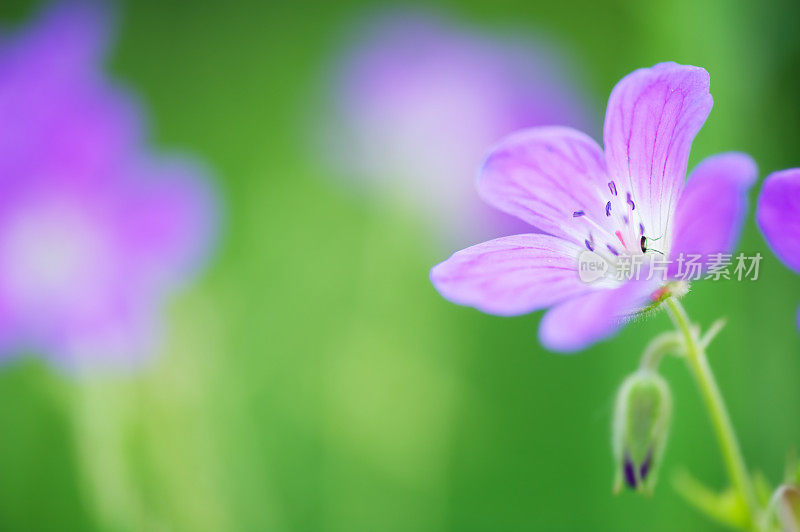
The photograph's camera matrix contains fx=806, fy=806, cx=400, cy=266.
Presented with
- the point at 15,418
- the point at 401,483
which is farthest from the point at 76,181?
the point at 401,483

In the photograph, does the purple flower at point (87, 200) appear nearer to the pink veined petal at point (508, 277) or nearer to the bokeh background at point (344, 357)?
the bokeh background at point (344, 357)

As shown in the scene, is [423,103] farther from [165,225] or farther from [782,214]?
[782,214]

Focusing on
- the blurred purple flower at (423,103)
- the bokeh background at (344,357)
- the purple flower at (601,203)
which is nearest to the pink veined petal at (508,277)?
the purple flower at (601,203)

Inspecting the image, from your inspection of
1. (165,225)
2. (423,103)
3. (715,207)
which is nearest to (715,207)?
(715,207)

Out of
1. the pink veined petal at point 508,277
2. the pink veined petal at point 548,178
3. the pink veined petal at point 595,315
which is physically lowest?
the pink veined petal at point 595,315

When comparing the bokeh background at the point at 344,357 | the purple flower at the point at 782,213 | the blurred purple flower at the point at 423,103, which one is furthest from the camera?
the blurred purple flower at the point at 423,103

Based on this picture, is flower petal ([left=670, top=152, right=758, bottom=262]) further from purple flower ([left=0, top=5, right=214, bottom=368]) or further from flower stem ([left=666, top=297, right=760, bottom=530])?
purple flower ([left=0, top=5, right=214, bottom=368])
